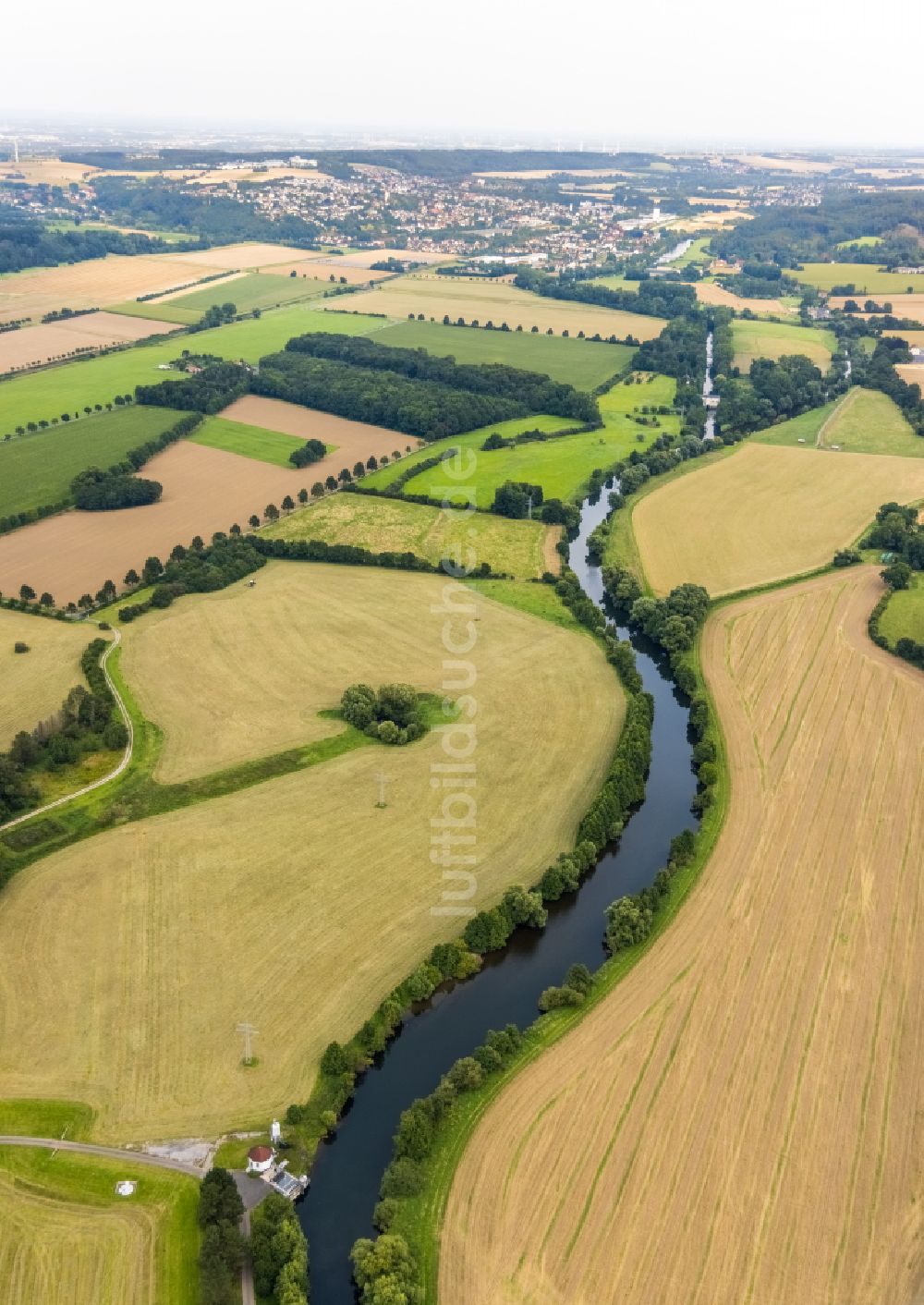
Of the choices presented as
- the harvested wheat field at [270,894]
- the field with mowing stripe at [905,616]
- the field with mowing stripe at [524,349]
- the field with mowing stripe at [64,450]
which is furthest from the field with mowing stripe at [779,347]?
the harvested wheat field at [270,894]

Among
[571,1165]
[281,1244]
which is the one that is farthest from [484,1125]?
[281,1244]

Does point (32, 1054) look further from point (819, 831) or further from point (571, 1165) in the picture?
point (819, 831)

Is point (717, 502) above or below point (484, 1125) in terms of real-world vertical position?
above

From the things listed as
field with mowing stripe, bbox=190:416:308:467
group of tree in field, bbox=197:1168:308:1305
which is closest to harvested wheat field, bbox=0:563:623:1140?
group of tree in field, bbox=197:1168:308:1305

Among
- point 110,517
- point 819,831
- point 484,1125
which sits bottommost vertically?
point 484,1125

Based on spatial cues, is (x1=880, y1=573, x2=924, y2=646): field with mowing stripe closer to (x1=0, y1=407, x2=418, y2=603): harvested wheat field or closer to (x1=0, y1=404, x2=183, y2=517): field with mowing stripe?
(x1=0, y1=407, x2=418, y2=603): harvested wheat field

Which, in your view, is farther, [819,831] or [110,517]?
[110,517]
